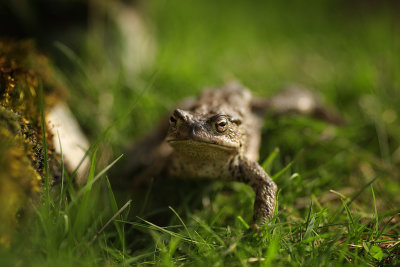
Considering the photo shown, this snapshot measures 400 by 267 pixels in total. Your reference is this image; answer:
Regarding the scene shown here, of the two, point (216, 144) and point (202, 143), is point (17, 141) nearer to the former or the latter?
point (202, 143)

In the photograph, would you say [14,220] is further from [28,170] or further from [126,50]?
[126,50]

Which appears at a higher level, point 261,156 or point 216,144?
point 216,144

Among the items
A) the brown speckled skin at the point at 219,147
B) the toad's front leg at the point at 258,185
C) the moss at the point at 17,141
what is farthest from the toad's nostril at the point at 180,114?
the moss at the point at 17,141

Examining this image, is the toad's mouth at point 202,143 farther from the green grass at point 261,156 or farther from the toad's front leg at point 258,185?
the green grass at point 261,156

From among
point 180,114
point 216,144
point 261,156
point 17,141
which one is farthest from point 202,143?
point 17,141

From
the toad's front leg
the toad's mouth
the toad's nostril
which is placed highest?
the toad's nostril

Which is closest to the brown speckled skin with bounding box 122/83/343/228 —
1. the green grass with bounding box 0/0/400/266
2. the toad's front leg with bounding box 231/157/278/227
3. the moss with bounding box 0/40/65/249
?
the toad's front leg with bounding box 231/157/278/227

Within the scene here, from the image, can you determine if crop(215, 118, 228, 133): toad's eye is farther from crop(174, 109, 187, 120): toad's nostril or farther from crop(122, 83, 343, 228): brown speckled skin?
crop(174, 109, 187, 120): toad's nostril

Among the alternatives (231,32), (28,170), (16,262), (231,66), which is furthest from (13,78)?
(231,32)
